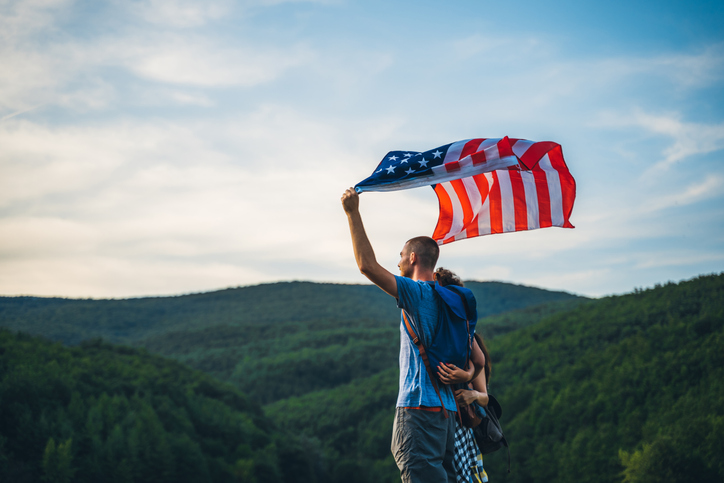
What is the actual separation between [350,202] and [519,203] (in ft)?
7.84

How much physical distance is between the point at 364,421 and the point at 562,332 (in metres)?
29.5

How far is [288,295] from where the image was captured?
181250 millimetres

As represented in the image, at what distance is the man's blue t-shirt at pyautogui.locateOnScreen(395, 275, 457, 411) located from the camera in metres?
3.98

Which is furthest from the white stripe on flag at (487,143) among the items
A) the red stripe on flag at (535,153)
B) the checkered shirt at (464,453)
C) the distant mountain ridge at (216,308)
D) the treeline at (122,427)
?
the distant mountain ridge at (216,308)

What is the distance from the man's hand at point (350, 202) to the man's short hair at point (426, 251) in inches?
21.5

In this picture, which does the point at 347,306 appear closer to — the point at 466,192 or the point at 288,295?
the point at 288,295

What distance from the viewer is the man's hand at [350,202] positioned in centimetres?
400

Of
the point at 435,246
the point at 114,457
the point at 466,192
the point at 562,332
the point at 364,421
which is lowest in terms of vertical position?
the point at 364,421

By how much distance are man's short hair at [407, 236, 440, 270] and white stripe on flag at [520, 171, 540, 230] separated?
1.86 meters

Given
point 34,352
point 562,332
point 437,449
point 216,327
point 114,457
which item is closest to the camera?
point 437,449

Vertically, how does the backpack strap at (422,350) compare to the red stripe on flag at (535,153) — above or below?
below

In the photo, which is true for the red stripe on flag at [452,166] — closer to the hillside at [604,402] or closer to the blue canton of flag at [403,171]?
the blue canton of flag at [403,171]

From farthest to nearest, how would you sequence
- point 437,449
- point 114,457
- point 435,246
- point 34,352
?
point 34,352, point 114,457, point 435,246, point 437,449

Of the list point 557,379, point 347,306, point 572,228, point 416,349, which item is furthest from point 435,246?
point 347,306
